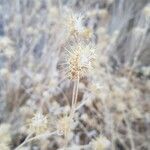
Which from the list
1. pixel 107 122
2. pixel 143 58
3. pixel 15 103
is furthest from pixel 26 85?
pixel 143 58

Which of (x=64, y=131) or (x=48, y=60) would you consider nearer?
(x=64, y=131)

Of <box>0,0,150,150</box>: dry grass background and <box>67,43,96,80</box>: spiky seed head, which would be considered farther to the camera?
<box>0,0,150,150</box>: dry grass background

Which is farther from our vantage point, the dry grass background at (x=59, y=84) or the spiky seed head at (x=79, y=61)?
the dry grass background at (x=59, y=84)

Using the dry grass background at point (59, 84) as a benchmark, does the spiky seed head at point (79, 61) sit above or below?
below

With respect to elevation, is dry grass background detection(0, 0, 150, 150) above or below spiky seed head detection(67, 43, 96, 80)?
above

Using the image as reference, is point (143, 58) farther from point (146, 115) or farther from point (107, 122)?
point (107, 122)

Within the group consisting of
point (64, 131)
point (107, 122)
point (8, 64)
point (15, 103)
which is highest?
point (8, 64)

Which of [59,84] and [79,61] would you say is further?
[59,84]

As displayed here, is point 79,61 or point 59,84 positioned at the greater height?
point 59,84
